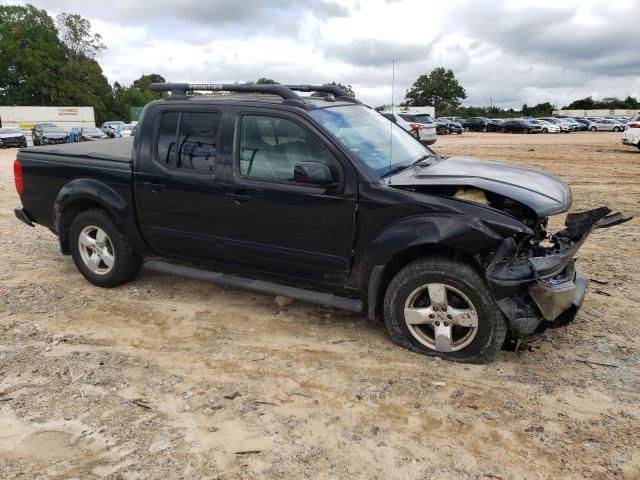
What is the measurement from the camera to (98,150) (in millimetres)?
5035

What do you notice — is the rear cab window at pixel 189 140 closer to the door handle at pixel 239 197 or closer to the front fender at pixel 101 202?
the door handle at pixel 239 197

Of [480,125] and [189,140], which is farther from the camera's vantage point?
[480,125]

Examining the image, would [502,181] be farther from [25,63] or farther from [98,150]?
[25,63]

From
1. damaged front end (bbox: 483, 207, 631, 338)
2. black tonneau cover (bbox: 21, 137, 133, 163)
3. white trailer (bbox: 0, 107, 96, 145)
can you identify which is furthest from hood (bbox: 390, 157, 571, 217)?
white trailer (bbox: 0, 107, 96, 145)

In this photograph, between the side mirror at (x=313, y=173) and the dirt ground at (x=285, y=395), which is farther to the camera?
the side mirror at (x=313, y=173)

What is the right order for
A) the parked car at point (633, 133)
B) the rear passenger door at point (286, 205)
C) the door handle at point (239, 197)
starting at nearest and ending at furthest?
the rear passenger door at point (286, 205) < the door handle at point (239, 197) < the parked car at point (633, 133)

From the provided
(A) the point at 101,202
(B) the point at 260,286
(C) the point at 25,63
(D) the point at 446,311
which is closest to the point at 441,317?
(D) the point at 446,311

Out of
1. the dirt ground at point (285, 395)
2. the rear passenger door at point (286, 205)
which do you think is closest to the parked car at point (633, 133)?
the dirt ground at point (285, 395)

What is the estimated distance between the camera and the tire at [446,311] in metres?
3.37

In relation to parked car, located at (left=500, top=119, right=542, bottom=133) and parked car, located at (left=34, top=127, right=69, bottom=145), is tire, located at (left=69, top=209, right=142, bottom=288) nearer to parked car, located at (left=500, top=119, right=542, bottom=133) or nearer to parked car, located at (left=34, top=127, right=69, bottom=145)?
parked car, located at (left=34, top=127, right=69, bottom=145)

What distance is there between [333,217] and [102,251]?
254 centimetres

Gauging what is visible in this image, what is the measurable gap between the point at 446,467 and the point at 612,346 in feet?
6.50

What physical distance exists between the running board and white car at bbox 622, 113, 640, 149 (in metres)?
18.0

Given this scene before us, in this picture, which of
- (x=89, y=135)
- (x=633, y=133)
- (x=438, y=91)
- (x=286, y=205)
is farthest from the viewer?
(x=438, y=91)
